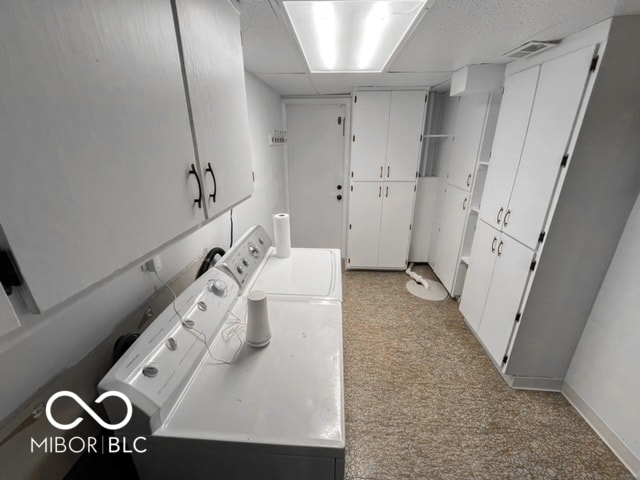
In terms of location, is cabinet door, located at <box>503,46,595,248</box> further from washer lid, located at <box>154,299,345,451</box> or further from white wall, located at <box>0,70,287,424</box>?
white wall, located at <box>0,70,287,424</box>

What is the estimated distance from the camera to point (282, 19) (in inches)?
47.1

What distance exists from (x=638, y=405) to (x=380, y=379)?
1.37m

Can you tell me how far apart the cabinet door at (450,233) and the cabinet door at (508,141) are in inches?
21.9

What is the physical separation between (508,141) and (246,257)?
2068 millimetres

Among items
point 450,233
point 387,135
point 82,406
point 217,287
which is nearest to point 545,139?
point 450,233

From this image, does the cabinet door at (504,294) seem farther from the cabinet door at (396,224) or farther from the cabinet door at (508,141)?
the cabinet door at (396,224)

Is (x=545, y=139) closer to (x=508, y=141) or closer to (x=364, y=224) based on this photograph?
(x=508, y=141)

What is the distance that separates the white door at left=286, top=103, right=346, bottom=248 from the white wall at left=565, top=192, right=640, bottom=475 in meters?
2.77

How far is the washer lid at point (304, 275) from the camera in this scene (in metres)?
1.48

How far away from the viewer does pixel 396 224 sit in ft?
11.0

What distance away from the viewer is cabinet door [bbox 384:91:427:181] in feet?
9.39

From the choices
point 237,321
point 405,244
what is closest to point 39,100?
point 237,321

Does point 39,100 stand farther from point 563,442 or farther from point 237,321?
point 563,442

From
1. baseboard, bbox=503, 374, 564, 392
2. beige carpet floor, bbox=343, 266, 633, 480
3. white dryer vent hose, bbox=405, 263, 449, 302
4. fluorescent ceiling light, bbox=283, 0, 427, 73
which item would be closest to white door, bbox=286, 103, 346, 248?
white dryer vent hose, bbox=405, 263, 449, 302
